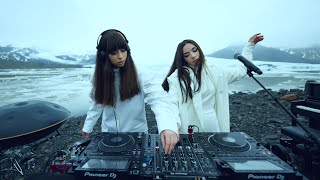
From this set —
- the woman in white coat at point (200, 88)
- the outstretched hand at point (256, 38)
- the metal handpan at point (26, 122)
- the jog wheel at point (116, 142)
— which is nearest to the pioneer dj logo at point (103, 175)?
the jog wheel at point (116, 142)

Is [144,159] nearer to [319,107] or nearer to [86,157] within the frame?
[86,157]

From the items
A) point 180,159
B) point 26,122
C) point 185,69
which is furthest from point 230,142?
point 185,69

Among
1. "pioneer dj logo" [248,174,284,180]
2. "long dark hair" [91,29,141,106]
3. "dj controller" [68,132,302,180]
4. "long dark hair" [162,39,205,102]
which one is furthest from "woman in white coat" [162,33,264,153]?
"pioneer dj logo" [248,174,284,180]

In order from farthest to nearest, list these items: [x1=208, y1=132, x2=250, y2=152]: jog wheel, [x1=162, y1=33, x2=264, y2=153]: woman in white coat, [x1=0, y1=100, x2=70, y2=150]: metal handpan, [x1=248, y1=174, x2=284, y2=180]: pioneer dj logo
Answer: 1. [x1=162, y1=33, x2=264, y2=153]: woman in white coat
2. [x1=0, y1=100, x2=70, y2=150]: metal handpan
3. [x1=208, y1=132, x2=250, y2=152]: jog wheel
4. [x1=248, y1=174, x2=284, y2=180]: pioneer dj logo

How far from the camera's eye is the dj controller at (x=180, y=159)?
142 cm

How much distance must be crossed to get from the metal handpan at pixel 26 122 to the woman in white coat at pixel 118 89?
588 mm

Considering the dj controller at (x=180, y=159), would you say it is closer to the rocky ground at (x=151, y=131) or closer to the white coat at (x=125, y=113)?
the white coat at (x=125, y=113)

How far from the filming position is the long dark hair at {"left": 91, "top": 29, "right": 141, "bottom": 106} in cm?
248

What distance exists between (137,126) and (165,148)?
124cm

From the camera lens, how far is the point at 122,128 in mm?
2799

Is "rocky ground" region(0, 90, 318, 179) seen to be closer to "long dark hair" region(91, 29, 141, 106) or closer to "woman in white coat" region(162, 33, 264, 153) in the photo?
"long dark hair" region(91, 29, 141, 106)

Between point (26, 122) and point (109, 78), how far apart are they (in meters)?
0.94

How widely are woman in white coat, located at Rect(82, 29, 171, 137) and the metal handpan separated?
59cm

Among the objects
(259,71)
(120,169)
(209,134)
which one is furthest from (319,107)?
(120,169)
